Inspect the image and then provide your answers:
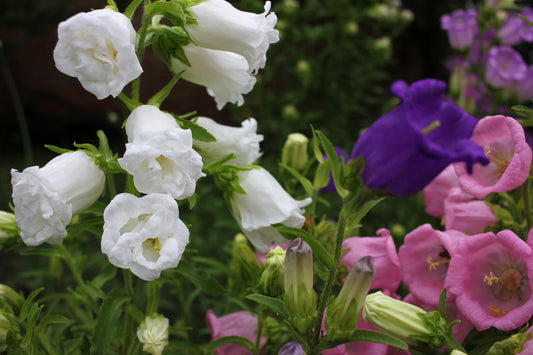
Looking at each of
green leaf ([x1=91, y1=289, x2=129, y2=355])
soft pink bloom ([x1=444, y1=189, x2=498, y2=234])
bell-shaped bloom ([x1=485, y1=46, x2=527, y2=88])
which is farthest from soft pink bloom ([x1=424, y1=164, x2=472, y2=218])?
bell-shaped bloom ([x1=485, y1=46, x2=527, y2=88])

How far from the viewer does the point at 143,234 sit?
597 mm

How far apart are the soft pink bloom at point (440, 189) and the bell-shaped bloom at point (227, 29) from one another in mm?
443

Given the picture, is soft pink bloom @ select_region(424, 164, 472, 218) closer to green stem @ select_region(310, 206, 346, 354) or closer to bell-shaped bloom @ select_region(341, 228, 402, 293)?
bell-shaped bloom @ select_region(341, 228, 402, 293)

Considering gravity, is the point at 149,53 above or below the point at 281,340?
below

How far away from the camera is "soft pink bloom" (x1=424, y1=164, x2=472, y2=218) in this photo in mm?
952

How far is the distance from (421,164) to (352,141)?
6.00ft

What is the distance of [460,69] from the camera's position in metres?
2.15

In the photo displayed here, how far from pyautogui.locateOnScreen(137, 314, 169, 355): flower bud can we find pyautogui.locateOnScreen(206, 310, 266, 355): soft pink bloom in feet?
0.46

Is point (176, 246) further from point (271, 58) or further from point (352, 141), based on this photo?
point (271, 58)

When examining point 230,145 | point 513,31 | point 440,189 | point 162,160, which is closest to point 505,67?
point 513,31

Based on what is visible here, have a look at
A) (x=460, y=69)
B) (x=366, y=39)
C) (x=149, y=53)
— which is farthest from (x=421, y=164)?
(x=149, y=53)

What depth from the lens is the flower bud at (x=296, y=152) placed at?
0.98 metres

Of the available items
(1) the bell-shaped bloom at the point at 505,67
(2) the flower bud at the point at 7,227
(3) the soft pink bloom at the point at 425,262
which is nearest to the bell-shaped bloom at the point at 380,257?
(3) the soft pink bloom at the point at 425,262

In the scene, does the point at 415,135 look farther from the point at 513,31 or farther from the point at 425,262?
the point at 513,31
